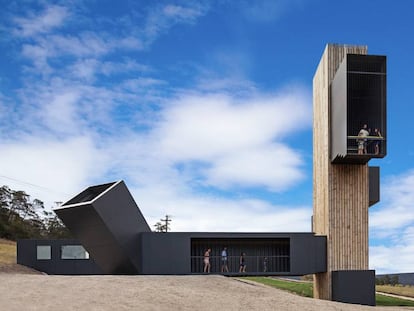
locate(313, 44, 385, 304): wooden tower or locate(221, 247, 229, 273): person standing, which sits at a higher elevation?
locate(313, 44, 385, 304): wooden tower

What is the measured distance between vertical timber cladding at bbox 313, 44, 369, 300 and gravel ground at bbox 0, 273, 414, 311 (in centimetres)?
702

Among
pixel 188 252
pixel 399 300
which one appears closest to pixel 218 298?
pixel 188 252

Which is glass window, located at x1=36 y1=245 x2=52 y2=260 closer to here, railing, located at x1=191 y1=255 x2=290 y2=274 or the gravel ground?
railing, located at x1=191 y1=255 x2=290 y2=274

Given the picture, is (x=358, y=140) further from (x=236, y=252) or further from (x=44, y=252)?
(x=44, y=252)

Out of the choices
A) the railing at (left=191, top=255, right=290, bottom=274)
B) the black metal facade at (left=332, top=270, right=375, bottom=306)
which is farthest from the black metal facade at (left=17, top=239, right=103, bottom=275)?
the black metal facade at (left=332, top=270, right=375, bottom=306)

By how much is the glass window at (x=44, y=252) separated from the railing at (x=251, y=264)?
525 inches

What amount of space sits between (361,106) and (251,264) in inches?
345

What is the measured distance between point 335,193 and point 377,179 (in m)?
2.70

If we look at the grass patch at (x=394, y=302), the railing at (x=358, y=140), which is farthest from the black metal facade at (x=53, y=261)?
the railing at (x=358, y=140)

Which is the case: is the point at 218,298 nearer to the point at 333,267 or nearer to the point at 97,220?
the point at 97,220

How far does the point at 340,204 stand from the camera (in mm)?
25531

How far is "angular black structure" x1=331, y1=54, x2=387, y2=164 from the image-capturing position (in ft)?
78.7

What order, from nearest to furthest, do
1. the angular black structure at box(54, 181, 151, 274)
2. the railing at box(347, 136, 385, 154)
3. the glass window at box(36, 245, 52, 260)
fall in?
the angular black structure at box(54, 181, 151, 274) < the railing at box(347, 136, 385, 154) < the glass window at box(36, 245, 52, 260)

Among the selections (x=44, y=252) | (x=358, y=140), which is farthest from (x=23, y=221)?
(x=358, y=140)
